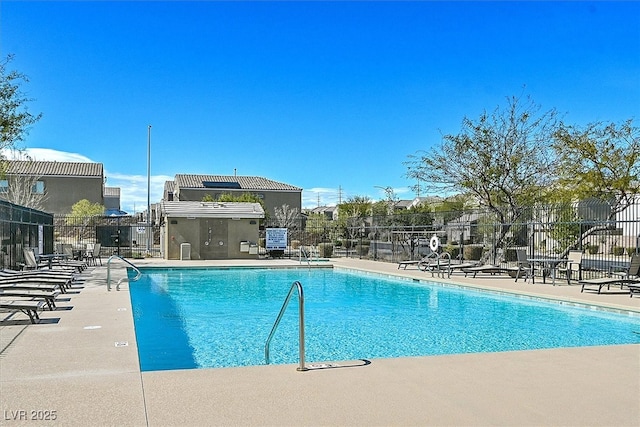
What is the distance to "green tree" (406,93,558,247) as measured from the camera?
21.4 meters

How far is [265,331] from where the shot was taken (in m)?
9.39

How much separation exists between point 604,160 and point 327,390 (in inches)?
665

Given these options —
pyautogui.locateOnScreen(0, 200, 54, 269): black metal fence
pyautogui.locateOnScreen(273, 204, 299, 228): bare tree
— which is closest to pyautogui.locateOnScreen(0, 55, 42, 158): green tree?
pyautogui.locateOnScreen(0, 200, 54, 269): black metal fence

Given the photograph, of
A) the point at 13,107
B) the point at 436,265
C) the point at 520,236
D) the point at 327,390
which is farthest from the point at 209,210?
the point at 327,390

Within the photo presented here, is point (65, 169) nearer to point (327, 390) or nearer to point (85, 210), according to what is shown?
point (85, 210)

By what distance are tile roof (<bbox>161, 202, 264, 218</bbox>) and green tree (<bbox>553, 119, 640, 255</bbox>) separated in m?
13.5

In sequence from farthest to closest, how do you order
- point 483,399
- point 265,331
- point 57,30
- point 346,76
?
point 346,76
point 57,30
point 265,331
point 483,399

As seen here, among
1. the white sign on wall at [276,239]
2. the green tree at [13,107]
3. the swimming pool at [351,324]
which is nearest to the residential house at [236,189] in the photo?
the white sign on wall at [276,239]

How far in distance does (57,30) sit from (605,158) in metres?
16.3

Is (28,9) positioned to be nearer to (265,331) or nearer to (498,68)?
(265,331)

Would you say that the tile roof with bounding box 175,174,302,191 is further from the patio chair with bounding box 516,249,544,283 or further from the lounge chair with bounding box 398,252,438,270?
the patio chair with bounding box 516,249,544,283

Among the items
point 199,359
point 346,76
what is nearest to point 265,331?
point 199,359

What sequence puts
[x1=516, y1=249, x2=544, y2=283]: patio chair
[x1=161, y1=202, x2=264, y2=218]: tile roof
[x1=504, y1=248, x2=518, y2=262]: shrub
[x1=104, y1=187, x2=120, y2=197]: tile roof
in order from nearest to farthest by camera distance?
1. [x1=516, y1=249, x2=544, y2=283]: patio chair
2. [x1=504, y1=248, x2=518, y2=262]: shrub
3. [x1=161, y1=202, x2=264, y2=218]: tile roof
4. [x1=104, y1=187, x2=120, y2=197]: tile roof

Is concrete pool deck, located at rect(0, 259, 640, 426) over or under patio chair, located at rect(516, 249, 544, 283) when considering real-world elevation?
under
